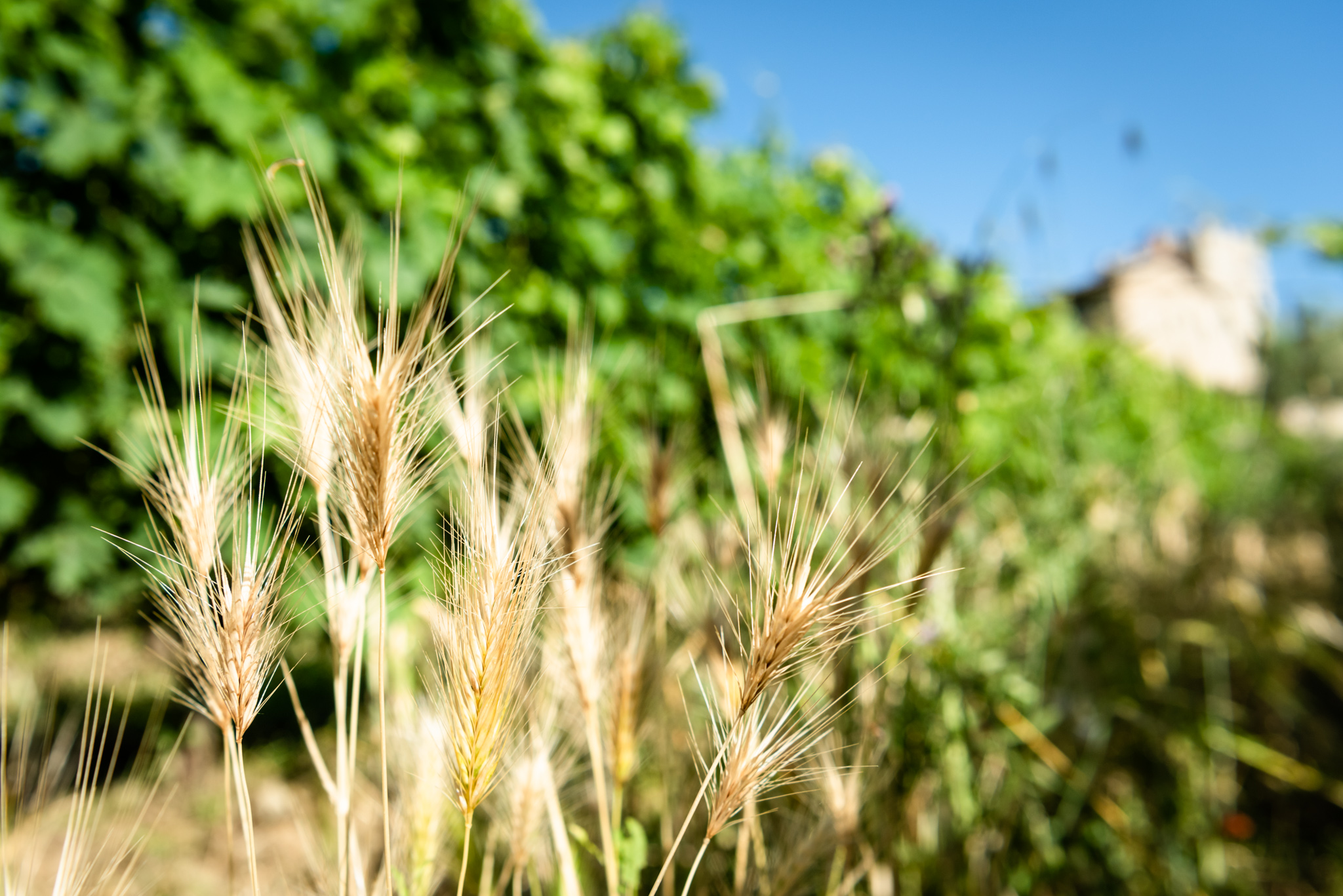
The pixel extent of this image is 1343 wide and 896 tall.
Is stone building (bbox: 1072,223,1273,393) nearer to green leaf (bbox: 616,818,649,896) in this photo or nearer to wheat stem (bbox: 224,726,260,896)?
green leaf (bbox: 616,818,649,896)

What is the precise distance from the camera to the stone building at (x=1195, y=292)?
Answer: 6.01 ft

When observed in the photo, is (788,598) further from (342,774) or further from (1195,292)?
(1195,292)

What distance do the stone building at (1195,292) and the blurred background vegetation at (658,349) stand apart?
23cm

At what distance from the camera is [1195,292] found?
2.07 meters

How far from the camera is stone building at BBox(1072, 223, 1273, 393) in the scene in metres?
1.83

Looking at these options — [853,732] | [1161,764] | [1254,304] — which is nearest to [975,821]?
[853,732]

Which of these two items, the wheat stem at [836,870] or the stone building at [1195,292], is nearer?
the wheat stem at [836,870]

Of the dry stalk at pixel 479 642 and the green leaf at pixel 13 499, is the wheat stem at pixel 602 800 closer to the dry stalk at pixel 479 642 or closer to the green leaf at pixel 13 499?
the dry stalk at pixel 479 642

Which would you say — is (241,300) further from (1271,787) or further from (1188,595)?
(1271,787)

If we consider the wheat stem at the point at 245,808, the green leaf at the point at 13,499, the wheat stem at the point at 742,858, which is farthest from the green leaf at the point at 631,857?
the green leaf at the point at 13,499

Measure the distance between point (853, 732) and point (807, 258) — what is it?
1858mm

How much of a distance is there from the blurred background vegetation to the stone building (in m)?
0.23

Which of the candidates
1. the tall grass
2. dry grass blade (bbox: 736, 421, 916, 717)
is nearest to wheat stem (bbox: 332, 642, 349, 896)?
the tall grass

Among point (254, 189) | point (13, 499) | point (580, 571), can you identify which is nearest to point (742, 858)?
point (580, 571)
